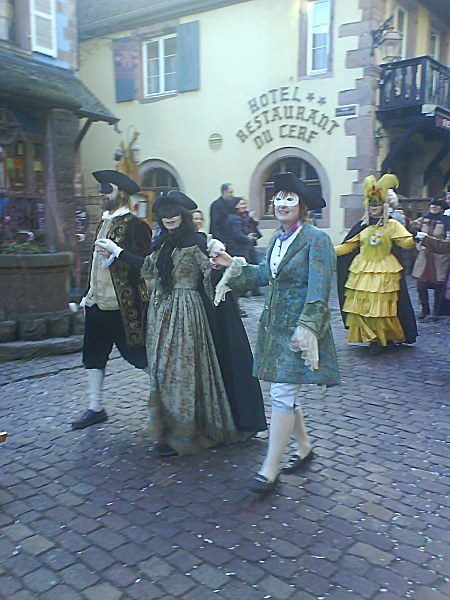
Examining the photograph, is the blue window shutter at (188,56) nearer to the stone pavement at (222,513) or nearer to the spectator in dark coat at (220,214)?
the spectator in dark coat at (220,214)

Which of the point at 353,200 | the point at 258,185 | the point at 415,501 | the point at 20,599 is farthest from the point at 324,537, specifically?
the point at 258,185

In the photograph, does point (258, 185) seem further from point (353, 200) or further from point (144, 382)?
point (144, 382)

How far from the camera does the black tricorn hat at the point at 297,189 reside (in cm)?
308

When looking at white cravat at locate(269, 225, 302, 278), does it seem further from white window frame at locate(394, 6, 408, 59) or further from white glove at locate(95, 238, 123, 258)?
white window frame at locate(394, 6, 408, 59)

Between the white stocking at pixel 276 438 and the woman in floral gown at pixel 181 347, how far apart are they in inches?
23.0

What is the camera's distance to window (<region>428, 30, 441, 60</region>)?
582 inches

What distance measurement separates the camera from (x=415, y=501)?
310 cm

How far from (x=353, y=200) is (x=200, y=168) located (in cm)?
409

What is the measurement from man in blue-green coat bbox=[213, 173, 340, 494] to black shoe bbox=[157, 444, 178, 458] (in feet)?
2.24

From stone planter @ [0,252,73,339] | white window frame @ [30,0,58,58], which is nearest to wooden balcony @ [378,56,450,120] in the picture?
white window frame @ [30,0,58,58]

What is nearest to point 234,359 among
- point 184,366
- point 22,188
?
point 184,366

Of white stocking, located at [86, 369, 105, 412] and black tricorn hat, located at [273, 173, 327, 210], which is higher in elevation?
black tricorn hat, located at [273, 173, 327, 210]

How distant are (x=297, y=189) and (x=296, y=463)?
5.17ft

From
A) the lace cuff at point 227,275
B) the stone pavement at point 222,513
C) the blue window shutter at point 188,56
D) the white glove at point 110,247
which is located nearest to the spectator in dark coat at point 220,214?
the stone pavement at point 222,513
